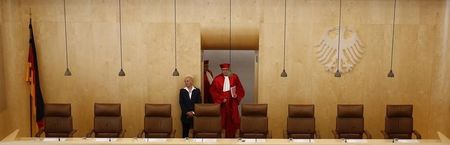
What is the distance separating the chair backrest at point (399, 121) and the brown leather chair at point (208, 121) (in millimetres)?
2853

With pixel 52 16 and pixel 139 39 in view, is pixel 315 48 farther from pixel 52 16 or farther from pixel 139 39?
pixel 52 16

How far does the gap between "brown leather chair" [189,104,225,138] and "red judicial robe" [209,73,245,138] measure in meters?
0.98

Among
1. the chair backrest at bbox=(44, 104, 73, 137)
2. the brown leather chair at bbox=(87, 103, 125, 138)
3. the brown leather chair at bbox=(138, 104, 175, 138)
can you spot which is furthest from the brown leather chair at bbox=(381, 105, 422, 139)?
the chair backrest at bbox=(44, 104, 73, 137)

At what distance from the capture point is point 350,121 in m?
7.61

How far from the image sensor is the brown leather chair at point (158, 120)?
764 cm

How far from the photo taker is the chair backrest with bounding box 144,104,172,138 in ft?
25.1

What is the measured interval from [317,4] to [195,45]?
2.34 metres

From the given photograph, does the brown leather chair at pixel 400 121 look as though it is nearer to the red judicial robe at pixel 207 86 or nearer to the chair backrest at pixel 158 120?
the red judicial robe at pixel 207 86

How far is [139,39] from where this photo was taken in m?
8.34

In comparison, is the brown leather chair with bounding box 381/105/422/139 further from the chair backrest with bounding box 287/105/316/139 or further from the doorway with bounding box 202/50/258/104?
the doorway with bounding box 202/50/258/104

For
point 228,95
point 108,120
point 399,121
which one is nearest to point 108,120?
point 108,120

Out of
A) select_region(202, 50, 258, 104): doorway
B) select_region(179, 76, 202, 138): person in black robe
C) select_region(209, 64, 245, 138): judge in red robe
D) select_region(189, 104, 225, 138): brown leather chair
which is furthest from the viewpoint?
select_region(202, 50, 258, 104): doorway

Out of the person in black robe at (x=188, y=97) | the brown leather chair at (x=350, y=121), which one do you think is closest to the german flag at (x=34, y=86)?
the person in black robe at (x=188, y=97)

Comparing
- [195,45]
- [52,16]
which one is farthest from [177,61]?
[52,16]
